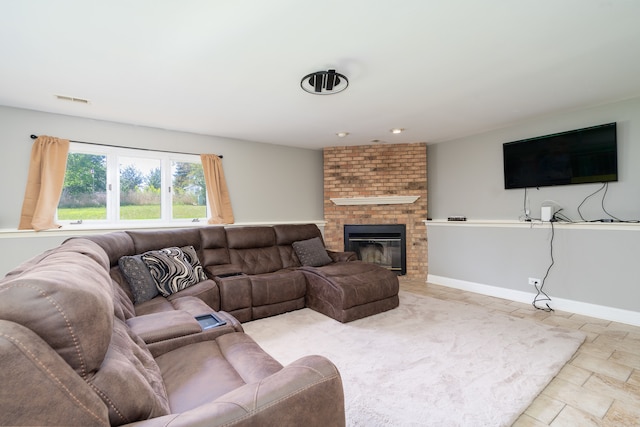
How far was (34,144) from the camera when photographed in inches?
121

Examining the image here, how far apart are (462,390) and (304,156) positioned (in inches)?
163

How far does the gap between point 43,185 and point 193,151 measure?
A: 1643mm

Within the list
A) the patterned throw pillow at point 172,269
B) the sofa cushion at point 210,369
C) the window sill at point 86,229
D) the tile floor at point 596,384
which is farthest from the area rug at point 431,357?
the window sill at point 86,229

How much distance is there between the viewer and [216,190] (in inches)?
163

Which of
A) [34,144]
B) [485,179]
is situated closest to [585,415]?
[485,179]

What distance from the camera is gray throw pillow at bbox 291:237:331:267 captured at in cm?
389

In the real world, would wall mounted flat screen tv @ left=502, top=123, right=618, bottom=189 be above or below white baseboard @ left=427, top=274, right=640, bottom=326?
above

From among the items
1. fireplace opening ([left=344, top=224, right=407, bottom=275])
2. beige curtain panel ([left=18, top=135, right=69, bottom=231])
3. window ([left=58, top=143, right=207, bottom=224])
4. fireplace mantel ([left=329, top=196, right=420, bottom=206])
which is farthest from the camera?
fireplace opening ([left=344, top=224, right=407, bottom=275])

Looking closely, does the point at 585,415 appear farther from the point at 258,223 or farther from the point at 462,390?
the point at 258,223

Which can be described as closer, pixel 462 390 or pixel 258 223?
pixel 462 390

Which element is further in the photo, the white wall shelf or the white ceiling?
the white wall shelf

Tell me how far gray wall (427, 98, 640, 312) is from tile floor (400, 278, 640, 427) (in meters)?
0.54

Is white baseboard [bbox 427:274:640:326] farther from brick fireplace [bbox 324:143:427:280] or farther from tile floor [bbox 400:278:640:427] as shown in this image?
brick fireplace [bbox 324:143:427:280]

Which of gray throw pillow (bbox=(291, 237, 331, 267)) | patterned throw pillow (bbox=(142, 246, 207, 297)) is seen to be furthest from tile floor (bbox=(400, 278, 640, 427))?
patterned throw pillow (bbox=(142, 246, 207, 297))
